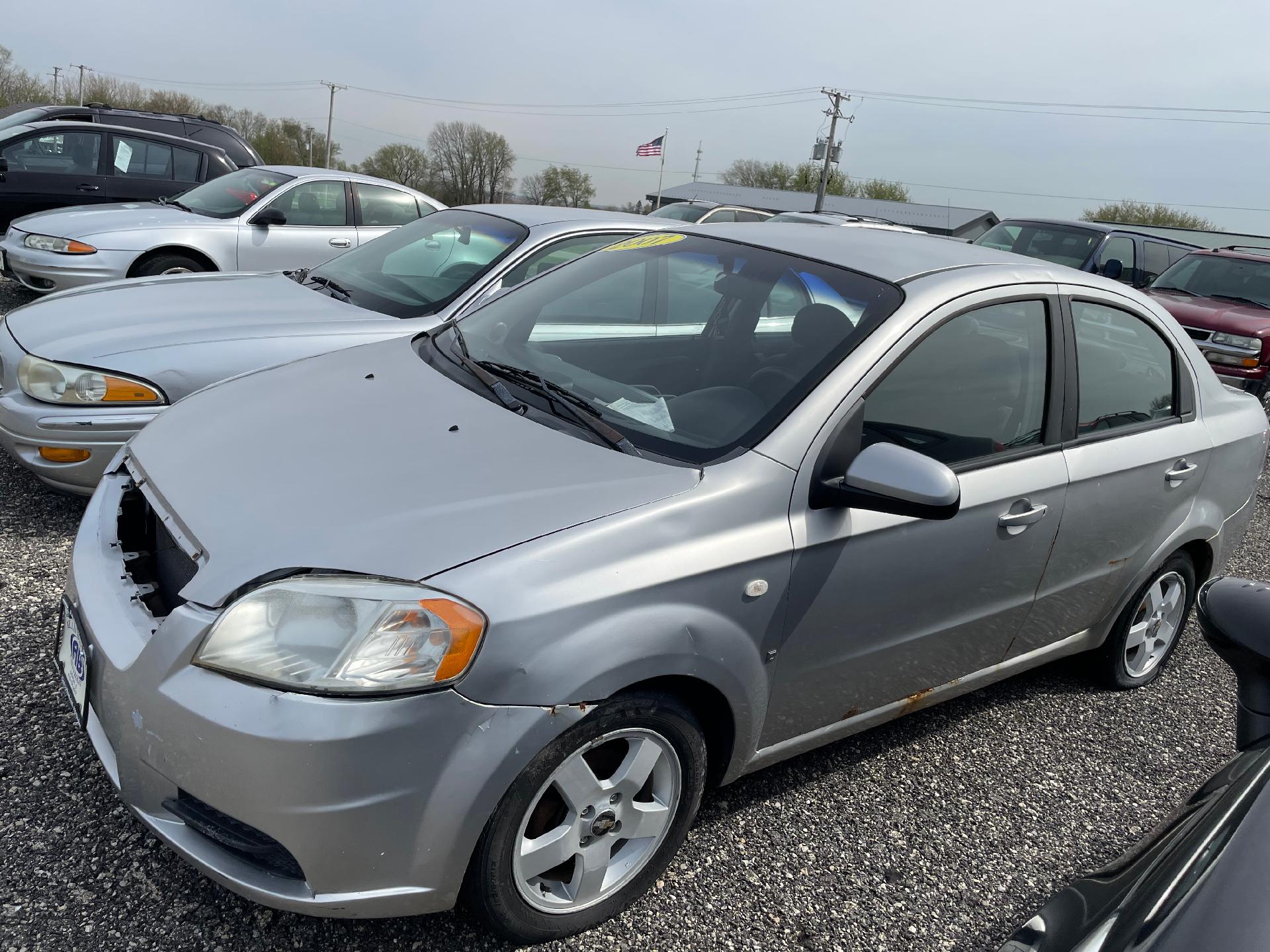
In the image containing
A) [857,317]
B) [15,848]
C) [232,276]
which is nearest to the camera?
[15,848]

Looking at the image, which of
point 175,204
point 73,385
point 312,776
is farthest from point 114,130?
point 312,776

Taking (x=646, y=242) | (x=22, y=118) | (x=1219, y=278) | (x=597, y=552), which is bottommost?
(x=597, y=552)

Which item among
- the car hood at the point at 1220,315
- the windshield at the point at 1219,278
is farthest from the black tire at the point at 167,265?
the windshield at the point at 1219,278

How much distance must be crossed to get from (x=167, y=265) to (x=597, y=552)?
253 inches

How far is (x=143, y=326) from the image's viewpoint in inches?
158

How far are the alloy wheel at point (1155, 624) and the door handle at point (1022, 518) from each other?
1.09m

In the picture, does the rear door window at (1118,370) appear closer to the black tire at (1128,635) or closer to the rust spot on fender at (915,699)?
the black tire at (1128,635)

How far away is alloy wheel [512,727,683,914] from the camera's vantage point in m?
2.03

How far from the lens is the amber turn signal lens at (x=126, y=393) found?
3.79 meters

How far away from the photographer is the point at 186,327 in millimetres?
4074

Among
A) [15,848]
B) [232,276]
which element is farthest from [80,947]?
[232,276]

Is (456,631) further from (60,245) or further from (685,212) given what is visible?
(685,212)

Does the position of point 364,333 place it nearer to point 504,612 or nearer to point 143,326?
point 143,326

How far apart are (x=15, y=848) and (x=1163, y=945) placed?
95.0 inches
